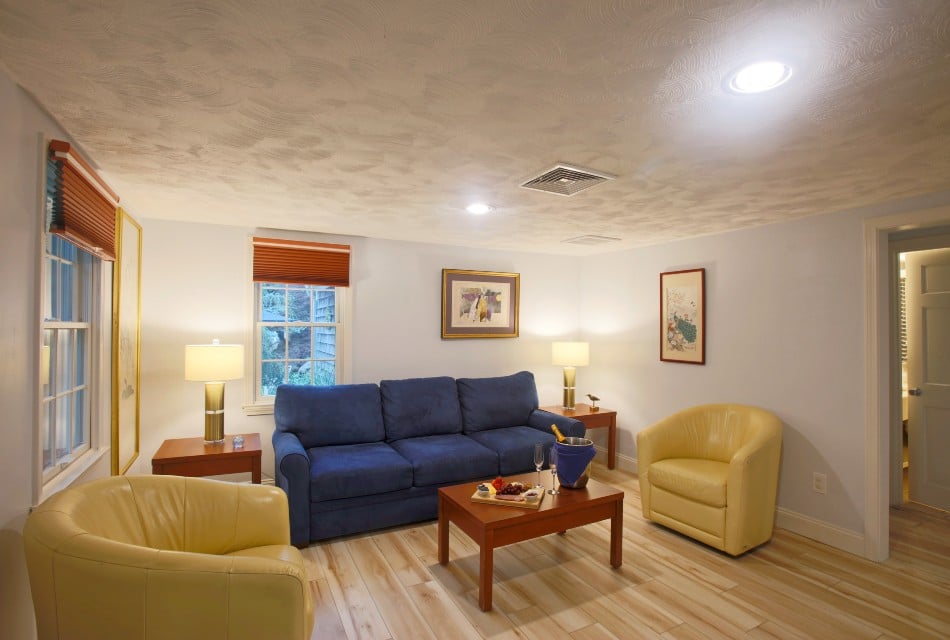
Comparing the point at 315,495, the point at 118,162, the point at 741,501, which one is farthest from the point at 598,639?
the point at 118,162

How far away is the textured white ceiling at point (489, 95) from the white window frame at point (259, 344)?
140 cm

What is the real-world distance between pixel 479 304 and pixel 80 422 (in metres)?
3.27

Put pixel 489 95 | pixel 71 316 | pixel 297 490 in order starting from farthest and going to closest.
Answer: pixel 297 490 → pixel 71 316 → pixel 489 95

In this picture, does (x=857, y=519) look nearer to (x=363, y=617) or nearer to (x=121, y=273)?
(x=363, y=617)

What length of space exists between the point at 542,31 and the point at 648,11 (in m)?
0.26

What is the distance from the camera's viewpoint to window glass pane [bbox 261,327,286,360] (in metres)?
4.15

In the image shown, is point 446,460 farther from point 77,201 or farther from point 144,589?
point 77,201

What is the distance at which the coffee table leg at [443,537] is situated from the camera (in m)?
2.91

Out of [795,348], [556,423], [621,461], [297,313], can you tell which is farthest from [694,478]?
[297,313]

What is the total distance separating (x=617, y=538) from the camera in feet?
9.43

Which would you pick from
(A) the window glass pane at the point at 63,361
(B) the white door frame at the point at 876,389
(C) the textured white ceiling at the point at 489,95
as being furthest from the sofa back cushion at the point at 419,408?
(B) the white door frame at the point at 876,389

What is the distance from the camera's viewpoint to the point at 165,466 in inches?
120

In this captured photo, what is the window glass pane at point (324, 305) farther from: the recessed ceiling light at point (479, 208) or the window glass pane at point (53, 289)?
the window glass pane at point (53, 289)

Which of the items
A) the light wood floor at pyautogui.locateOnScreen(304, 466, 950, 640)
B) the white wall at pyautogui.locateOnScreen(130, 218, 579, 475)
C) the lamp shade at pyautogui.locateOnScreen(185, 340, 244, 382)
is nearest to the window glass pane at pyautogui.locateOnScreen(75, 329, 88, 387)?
the lamp shade at pyautogui.locateOnScreen(185, 340, 244, 382)
